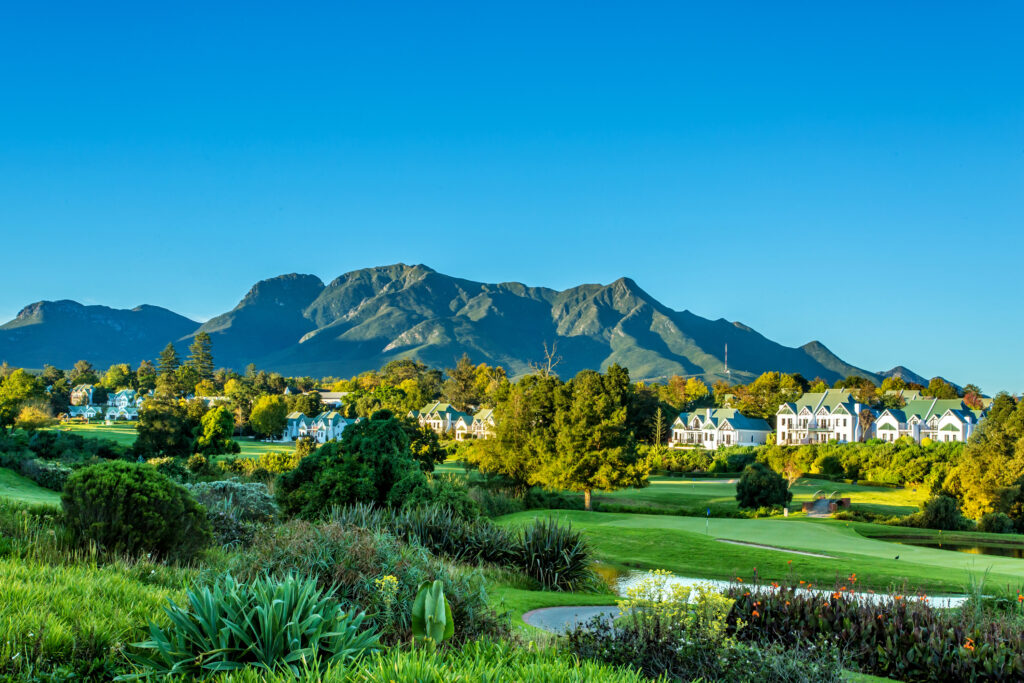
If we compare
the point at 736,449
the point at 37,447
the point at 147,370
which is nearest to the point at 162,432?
the point at 37,447

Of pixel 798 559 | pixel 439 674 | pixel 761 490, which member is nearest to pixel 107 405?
pixel 761 490

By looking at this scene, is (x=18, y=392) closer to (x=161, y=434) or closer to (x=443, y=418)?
(x=161, y=434)

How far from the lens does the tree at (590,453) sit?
34.1 meters

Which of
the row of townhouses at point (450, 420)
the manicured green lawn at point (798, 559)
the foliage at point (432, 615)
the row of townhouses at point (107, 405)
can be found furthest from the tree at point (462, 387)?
the foliage at point (432, 615)

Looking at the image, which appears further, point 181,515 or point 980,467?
point 980,467

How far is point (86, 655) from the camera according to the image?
5.56 m

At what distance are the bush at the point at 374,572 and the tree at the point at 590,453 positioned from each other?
990 inches

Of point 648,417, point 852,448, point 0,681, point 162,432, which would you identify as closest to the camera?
point 0,681

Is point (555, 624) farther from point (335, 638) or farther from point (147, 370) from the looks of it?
point (147, 370)

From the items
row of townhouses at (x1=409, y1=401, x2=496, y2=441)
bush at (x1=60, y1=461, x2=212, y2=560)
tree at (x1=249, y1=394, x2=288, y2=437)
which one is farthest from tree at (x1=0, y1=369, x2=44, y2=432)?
bush at (x1=60, y1=461, x2=212, y2=560)

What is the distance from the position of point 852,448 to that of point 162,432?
49827mm

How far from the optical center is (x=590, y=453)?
34281mm

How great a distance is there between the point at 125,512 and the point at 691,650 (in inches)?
298

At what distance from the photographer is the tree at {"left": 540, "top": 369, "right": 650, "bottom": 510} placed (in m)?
34.1
